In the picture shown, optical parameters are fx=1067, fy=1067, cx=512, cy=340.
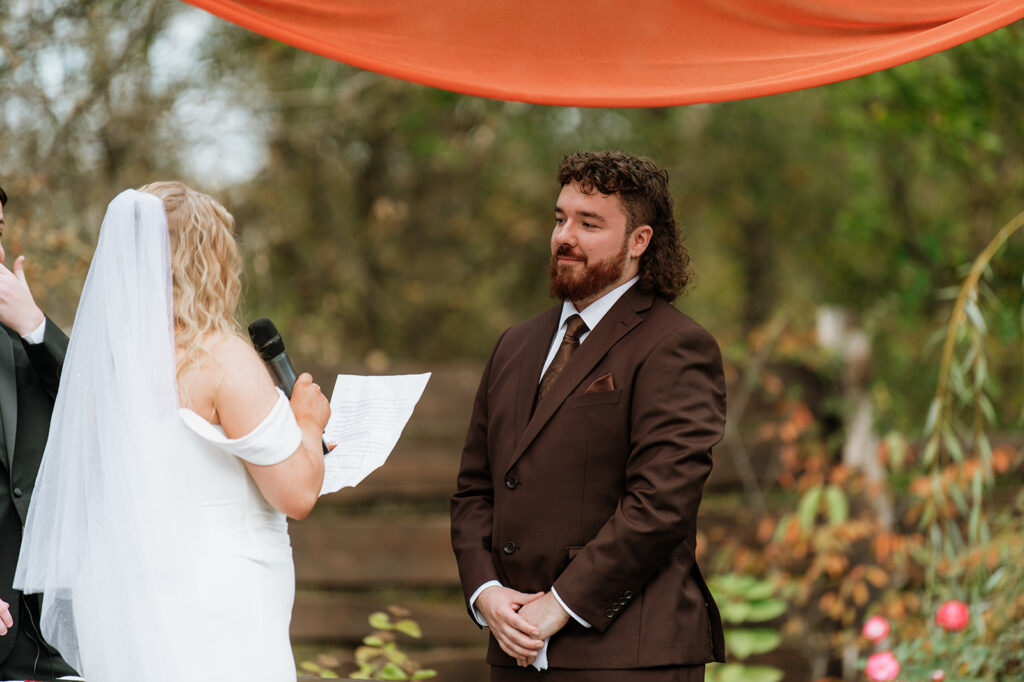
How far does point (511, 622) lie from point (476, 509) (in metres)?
0.37

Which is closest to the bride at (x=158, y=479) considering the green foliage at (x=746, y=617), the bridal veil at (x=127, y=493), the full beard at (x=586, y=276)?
the bridal veil at (x=127, y=493)

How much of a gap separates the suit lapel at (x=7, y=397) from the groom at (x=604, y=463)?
41.9 inches

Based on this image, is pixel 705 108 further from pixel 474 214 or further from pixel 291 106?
pixel 291 106

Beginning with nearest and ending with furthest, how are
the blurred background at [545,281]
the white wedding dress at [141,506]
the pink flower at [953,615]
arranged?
the white wedding dress at [141,506]
the pink flower at [953,615]
the blurred background at [545,281]

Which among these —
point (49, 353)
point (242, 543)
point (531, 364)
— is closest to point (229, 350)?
point (242, 543)

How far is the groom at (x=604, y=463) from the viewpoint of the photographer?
91.9 inches

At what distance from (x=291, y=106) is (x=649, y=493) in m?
5.71

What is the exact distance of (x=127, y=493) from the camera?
2.07 meters

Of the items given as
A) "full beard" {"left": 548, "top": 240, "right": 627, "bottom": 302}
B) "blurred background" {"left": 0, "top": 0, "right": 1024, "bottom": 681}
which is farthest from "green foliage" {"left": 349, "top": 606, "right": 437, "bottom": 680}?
"full beard" {"left": 548, "top": 240, "right": 627, "bottom": 302}

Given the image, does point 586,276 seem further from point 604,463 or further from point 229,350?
point 229,350

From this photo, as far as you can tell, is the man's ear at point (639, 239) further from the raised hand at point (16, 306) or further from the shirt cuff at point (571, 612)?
the raised hand at point (16, 306)

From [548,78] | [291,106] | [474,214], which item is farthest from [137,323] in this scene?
[474,214]

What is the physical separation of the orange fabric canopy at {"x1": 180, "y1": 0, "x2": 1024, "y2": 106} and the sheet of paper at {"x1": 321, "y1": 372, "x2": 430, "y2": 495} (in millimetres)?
747

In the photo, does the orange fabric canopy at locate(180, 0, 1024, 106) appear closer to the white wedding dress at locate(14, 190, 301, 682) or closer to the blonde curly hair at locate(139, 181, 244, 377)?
the blonde curly hair at locate(139, 181, 244, 377)
